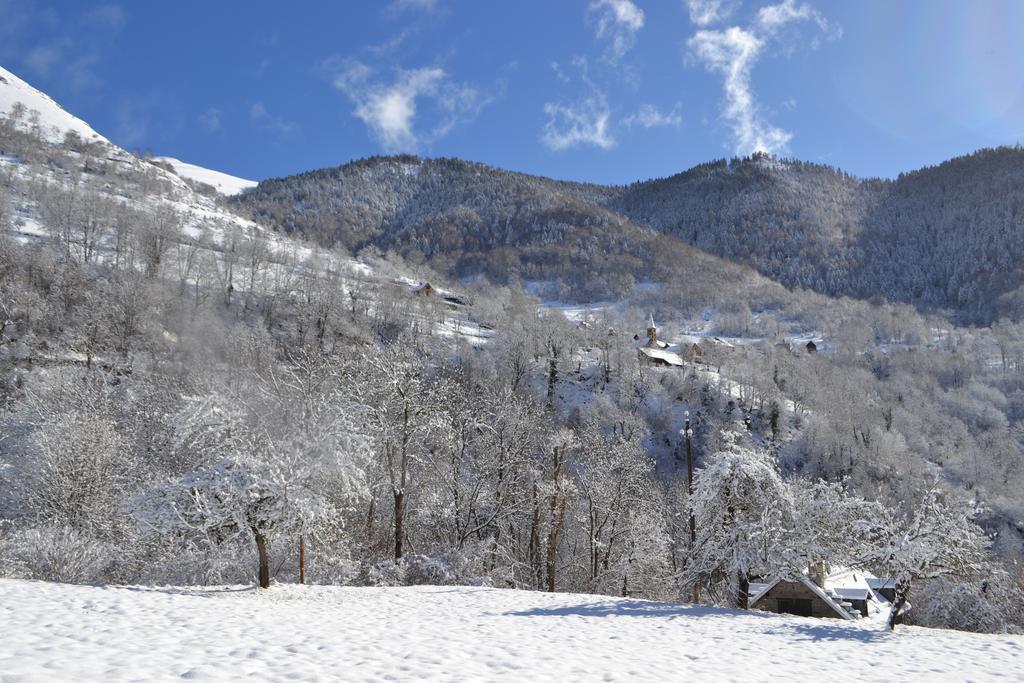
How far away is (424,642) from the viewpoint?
9453 mm

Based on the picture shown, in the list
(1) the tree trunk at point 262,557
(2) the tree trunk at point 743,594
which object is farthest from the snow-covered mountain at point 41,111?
(2) the tree trunk at point 743,594

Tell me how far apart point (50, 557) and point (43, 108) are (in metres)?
219

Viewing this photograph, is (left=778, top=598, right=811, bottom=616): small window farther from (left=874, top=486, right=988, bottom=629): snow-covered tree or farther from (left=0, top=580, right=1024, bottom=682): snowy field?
(left=874, top=486, right=988, bottom=629): snow-covered tree

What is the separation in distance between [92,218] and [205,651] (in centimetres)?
9327

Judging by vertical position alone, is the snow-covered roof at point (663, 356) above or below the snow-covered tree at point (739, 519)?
→ above

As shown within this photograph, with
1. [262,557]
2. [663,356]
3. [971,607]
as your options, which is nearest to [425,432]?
[262,557]

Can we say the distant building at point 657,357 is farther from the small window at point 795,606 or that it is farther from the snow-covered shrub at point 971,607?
the snow-covered shrub at point 971,607

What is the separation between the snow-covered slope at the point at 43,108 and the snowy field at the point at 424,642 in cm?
18441

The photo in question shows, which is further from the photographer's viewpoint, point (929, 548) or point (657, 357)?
point (657, 357)

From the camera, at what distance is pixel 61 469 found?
73.0ft

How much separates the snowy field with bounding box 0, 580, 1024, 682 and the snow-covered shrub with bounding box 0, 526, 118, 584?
12.3 ft

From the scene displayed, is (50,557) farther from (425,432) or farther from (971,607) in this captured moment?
(971,607)

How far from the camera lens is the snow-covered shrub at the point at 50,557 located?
1489 cm

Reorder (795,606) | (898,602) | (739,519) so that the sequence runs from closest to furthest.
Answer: (898,602)
(739,519)
(795,606)
